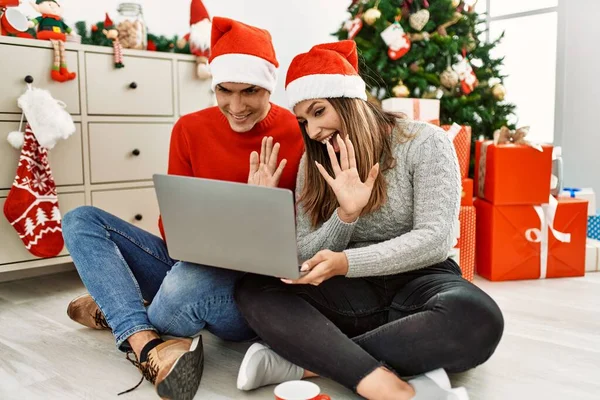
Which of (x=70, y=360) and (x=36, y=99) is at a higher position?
(x=36, y=99)

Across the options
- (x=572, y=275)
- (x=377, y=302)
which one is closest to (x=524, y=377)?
(x=377, y=302)

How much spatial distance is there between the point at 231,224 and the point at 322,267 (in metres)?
0.20

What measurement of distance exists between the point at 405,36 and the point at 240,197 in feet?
5.65

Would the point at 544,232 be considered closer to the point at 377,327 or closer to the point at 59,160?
the point at 377,327

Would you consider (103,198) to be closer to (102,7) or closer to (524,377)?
(102,7)

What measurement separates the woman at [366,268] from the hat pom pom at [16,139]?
1078mm

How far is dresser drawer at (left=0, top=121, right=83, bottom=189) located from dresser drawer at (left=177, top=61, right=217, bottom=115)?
46cm

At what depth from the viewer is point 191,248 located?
1196 mm

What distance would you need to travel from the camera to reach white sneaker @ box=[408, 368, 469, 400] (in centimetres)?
112

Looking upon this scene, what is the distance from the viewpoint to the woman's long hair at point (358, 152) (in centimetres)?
132

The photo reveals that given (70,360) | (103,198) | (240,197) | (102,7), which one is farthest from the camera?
(102,7)

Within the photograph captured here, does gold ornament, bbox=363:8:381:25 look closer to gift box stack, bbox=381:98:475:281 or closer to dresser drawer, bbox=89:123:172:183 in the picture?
gift box stack, bbox=381:98:475:281

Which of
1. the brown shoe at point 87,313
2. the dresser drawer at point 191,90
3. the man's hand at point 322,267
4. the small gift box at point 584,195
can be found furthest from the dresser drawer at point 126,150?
the small gift box at point 584,195

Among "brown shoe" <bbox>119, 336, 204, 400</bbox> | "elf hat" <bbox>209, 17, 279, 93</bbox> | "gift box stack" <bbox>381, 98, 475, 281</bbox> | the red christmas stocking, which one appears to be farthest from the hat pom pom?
"gift box stack" <bbox>381, 98, 475, 281</bbox>
